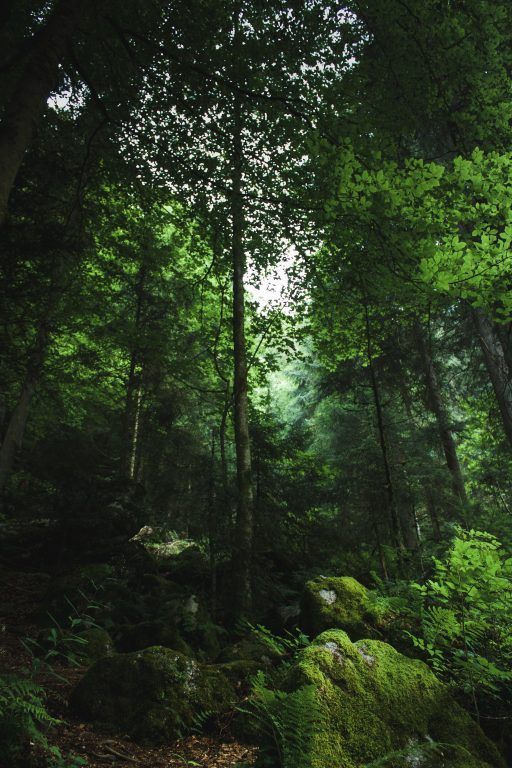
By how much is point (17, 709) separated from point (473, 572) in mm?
4098

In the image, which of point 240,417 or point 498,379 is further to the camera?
point 498,379

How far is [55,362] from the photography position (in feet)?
32.1

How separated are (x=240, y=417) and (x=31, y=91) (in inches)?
247

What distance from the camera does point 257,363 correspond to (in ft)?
34.5

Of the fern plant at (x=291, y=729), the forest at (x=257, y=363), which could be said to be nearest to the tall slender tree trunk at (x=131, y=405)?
the forest at (x=257, y=363)

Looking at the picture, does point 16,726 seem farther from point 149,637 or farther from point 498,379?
point 498,379

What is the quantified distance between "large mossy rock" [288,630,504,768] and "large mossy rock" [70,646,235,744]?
1.41 metres

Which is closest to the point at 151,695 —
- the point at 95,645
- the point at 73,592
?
the point at 95,645

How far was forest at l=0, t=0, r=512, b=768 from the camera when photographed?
338 centimetres

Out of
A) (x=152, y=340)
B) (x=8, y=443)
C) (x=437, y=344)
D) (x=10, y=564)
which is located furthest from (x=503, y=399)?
(x=10, y=564)

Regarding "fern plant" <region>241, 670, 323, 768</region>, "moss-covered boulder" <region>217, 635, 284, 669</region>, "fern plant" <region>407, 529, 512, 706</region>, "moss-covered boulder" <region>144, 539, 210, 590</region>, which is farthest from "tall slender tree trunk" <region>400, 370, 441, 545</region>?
"fern plant" <region>241, 670, 323, 768</region>

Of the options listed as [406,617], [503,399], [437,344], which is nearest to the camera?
[406,617]

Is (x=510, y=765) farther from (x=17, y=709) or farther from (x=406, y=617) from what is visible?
(x=17, y=709)

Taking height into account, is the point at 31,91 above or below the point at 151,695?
above
